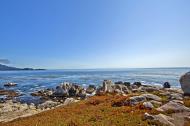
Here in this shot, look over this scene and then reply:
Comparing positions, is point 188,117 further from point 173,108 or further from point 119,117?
point 119,117

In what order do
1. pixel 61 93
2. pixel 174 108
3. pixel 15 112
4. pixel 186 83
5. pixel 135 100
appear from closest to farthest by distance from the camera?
pixel 174 108
pixel 135 100
pixel 186 83
pixel 15 112
pixel 61 93

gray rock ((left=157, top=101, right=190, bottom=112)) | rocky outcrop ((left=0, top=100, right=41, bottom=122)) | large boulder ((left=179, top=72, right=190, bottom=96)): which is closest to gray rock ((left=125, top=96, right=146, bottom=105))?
gray rock ((left=157, top=101, right=190, bottom=112))

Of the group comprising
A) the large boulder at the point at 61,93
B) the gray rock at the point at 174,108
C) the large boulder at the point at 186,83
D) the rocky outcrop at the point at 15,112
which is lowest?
the rocky outcrop at the point at 15,112

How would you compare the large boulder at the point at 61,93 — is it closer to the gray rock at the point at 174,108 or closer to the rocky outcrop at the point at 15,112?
the rocky outcrop at the point at 15,112

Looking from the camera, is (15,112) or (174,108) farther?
(15,112)

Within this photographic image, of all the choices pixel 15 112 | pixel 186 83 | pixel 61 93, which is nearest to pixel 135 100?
pixel 186 83

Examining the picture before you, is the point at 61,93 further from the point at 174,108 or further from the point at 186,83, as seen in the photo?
the point at 174,108

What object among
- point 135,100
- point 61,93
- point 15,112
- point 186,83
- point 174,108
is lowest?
point 15,112

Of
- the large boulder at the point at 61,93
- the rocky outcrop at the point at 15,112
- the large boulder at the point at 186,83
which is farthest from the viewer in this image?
the large boulder at the point at 61,93

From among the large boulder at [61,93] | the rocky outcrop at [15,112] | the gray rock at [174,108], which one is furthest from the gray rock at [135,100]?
the large boulder at [61,93]

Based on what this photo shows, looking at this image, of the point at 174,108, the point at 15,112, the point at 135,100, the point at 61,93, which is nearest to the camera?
the point at 174,108

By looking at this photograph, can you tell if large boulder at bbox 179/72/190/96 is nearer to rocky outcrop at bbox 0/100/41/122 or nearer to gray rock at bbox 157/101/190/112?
gray rock at bbox 157/101/190/112

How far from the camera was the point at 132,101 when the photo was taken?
79.4 ft

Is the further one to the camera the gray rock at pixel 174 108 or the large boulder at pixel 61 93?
the large boulder at pixel 61 93
